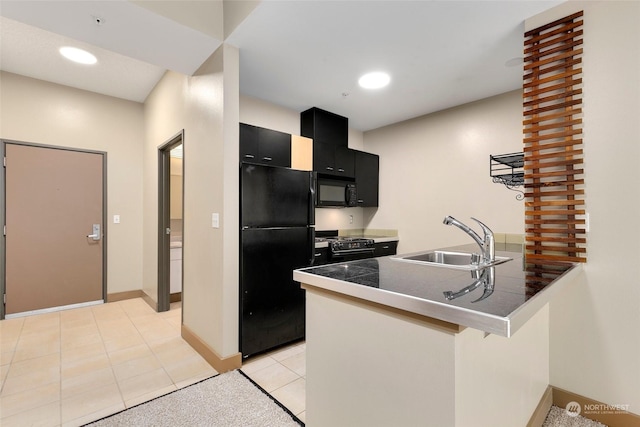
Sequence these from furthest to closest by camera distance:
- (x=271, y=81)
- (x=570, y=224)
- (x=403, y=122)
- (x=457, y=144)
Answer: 1. (x=403, y=122)
2. (x=457, y=144)
3. (x=271, y=81)
4. (x=570, y=224)

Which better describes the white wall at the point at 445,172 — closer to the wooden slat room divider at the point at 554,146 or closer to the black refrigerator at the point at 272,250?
the wooden slat room divider at the point at 554,146

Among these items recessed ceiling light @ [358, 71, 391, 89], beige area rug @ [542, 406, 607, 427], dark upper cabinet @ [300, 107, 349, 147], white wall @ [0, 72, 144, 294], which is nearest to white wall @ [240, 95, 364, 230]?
dark upper cabinet @ [300, 107, 349, 147]

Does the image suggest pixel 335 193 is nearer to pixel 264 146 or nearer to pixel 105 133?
pixel 264 146

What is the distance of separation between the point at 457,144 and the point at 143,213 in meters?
4.39

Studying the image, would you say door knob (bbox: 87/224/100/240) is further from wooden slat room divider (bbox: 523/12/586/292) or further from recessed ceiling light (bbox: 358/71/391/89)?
wooden slat room divider (bbox: 523/12/586/292)

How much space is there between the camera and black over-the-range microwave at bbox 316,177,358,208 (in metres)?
3.82

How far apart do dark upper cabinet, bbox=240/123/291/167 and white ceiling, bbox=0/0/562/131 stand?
1.72 feet

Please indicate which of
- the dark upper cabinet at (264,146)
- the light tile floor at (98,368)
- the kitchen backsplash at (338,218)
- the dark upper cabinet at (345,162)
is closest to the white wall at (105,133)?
the light tile floor at (98,368)

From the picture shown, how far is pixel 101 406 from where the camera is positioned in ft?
6.12

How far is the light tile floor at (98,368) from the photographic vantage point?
6.13 feet

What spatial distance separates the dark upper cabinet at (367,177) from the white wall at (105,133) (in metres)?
3.18

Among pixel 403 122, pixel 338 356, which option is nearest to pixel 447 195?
pixel 403 122

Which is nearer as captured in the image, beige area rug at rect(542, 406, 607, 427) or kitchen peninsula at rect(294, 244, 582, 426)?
kitchen peninsula at rect(294, 244, 582, 426)

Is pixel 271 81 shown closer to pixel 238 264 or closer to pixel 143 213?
pixel 238 264
